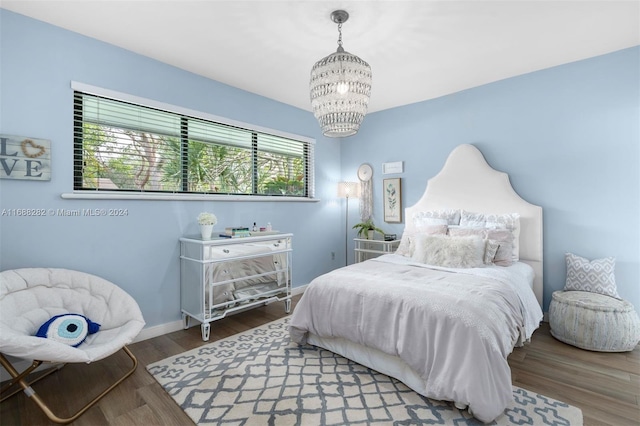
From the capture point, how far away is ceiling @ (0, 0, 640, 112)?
219 cm

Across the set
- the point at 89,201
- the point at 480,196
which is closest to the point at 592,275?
the point at 480,196

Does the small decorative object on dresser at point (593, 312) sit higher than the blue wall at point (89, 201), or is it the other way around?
the blue wall at point (89, 201)

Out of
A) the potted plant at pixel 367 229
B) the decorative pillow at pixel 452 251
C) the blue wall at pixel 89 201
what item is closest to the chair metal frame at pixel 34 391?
the blue wall at pixel 89 201

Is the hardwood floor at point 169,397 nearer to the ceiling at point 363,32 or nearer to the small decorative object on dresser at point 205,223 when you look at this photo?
the small decorative object on dresser at point 205,223

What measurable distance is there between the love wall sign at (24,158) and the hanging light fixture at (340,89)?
6.76ft

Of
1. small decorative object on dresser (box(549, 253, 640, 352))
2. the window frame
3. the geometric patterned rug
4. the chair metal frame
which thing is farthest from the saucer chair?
small decorative object on dresser (box(549, 253, 640, 352))

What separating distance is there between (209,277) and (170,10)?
213 centimetres

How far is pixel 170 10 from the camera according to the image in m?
2.22

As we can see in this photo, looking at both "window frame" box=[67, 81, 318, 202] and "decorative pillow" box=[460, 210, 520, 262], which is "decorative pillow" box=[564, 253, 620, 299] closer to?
"decorative pillow" box=[460, 210, 520, 262]

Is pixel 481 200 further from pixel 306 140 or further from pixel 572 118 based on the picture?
pixel 306 140

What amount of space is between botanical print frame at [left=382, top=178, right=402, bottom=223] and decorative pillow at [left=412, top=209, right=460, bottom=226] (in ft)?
1.81

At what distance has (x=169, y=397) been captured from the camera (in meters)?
1.98

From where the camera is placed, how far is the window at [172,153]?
262 centimetres

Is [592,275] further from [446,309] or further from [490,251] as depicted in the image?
[446,309]
